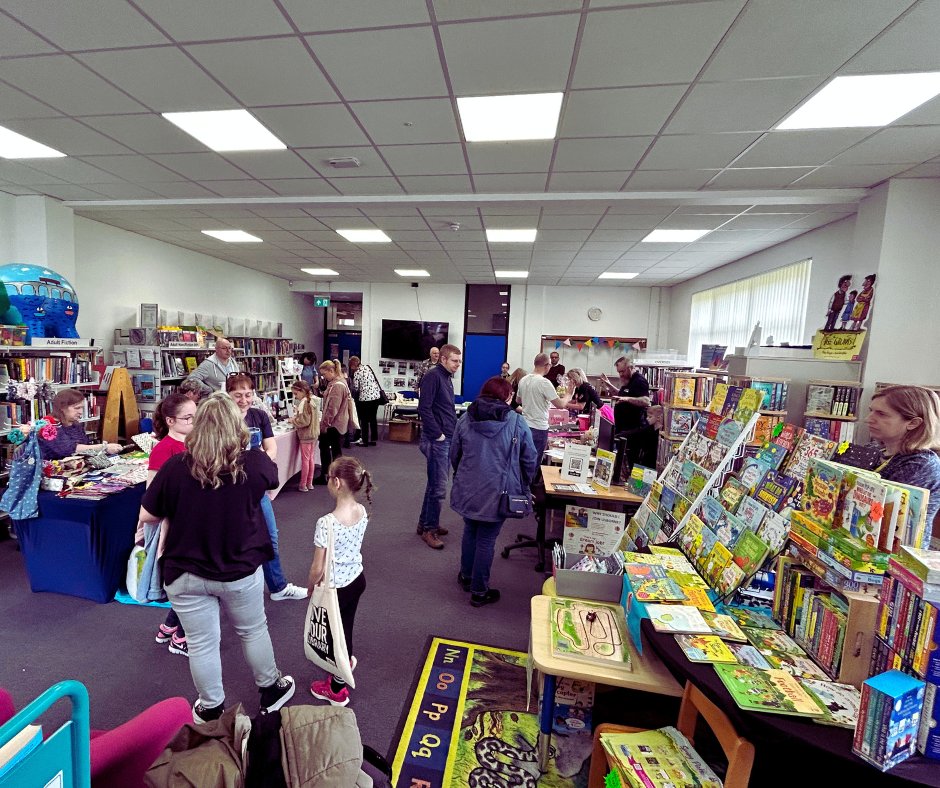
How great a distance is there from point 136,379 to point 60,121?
11.4ft

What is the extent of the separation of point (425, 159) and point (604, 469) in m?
2.84

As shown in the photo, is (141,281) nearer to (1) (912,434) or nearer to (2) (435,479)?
(2) (435,479)

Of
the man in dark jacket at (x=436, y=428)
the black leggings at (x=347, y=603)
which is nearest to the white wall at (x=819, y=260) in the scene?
the man in dark jacket at (x=436, y=428)

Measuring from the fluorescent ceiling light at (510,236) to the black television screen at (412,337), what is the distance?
442 centimetres

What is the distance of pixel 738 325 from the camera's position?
7.07 metres

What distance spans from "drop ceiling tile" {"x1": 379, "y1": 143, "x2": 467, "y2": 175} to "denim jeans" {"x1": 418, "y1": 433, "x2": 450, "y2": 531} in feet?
7.68

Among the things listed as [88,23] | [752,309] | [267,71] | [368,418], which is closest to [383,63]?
[267,71]

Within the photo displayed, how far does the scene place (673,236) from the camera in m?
5.71

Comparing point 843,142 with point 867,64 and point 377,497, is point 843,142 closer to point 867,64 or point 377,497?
point 867,64

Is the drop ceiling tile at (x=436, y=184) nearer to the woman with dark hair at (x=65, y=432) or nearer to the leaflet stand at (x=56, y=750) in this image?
the woman with dark hair at (x=65, y=432)

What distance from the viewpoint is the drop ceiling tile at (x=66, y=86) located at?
2.54m

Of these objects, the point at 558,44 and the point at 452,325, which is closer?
the point at 558,44

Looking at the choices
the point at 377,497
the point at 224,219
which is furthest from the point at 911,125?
the point at 224,219

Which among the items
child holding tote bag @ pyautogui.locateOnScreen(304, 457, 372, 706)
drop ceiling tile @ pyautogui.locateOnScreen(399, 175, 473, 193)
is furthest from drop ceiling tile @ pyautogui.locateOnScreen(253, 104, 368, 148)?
child holding tote bag @ pyautogui.locateOnScreen(304, 457, 372, 706)
